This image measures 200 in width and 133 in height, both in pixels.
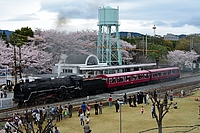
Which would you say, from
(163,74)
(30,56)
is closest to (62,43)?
(30,56)

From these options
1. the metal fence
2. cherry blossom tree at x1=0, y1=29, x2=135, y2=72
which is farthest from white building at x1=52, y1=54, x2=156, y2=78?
the metal fence

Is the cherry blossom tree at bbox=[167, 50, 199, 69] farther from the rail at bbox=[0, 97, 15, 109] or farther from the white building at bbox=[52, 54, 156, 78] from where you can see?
the rail at bbox=[0, 97, 15, 109]

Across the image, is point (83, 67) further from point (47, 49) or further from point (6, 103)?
point (6, 103)

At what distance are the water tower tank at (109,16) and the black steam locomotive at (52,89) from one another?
70.6ft

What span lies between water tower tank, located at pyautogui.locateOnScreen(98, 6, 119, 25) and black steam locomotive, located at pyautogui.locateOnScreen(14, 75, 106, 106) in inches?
847

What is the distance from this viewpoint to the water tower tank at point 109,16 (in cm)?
5450

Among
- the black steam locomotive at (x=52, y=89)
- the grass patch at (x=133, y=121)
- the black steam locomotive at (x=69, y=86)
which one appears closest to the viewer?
the grass patch at (x=133, y=121)

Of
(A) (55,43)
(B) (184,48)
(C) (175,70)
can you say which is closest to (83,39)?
(A) (55,43)

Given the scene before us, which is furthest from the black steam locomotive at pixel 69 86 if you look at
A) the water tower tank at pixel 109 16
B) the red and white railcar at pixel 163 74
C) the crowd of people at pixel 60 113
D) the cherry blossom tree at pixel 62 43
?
the cherry blossom tree at pixel 62 43

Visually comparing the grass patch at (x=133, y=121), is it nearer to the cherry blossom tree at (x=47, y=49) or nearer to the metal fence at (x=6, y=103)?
the metal fence at (x=6, y=103)

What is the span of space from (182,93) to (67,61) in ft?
74.6

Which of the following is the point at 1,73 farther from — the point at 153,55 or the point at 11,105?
the point at 153,55

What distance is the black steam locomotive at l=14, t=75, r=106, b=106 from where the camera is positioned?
27.5 metres

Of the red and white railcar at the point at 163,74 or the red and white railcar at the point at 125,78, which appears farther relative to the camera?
the red and white railcar at the point at 163,74
